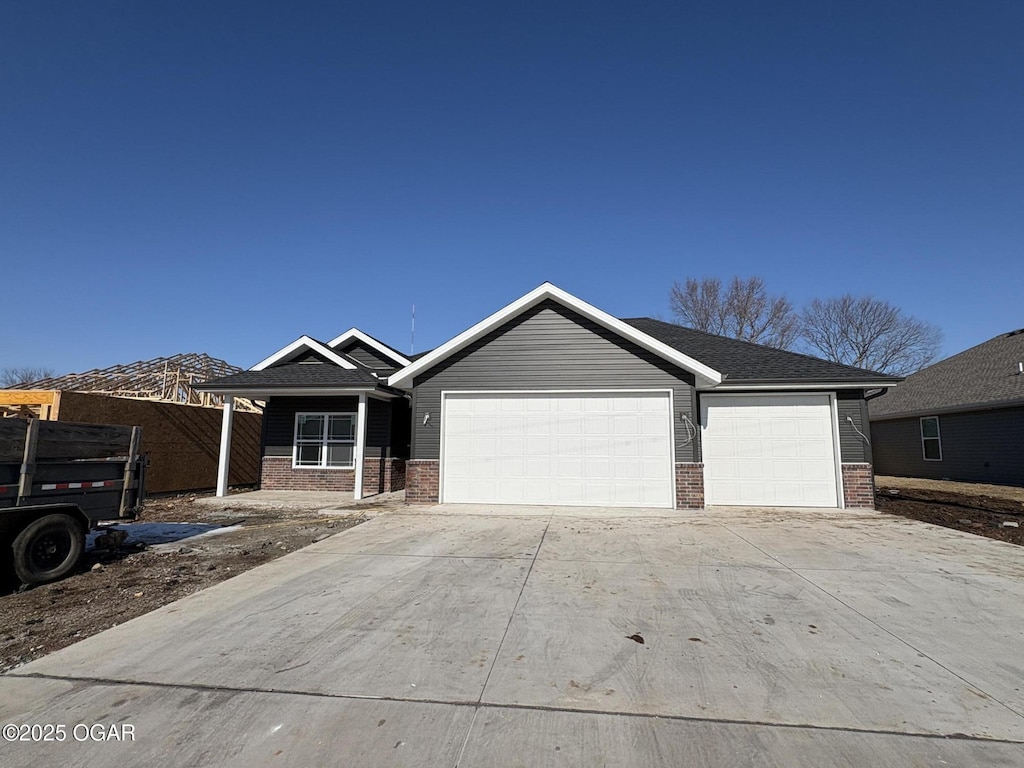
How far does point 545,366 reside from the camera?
454 inches

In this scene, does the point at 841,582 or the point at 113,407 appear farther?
the point at 113,407

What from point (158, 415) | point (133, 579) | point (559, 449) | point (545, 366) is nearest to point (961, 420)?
point (559, 449)

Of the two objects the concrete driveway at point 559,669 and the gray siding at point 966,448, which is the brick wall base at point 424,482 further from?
the gray siding at point 966,448

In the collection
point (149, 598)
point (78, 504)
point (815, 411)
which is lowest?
point (149, 598)

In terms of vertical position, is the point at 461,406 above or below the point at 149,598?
above

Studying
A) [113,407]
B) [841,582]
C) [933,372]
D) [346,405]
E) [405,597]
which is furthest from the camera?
[933,372]

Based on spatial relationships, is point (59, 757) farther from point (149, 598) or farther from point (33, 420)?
point (33, 420)

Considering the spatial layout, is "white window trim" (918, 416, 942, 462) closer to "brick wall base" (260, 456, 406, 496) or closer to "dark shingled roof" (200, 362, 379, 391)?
"brick wall base" (260, 456, 406, 496)

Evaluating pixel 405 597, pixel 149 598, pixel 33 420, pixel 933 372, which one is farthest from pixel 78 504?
pixel 933 372

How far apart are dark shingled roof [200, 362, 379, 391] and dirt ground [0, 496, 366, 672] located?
12.8 ft

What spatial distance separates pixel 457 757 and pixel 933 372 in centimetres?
2701

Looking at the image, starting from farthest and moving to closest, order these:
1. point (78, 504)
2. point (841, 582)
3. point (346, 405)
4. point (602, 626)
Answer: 1. point (346, 405)
2. point (78, 504)
3. point (841, 582)
4. point (602, 626)

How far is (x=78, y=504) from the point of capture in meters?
6.34

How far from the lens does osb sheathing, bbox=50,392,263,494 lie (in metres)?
12.2
